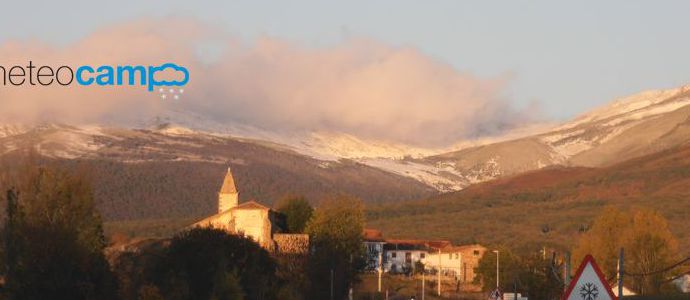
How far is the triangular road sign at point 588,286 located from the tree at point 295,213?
10527cm

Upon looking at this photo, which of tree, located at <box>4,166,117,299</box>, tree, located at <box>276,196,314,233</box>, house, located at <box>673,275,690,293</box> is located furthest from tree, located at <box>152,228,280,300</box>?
tree, located at <box>276,196,314,233</box>

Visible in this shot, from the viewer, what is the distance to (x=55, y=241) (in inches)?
2569

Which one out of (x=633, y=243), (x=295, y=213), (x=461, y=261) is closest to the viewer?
(x=633, y=243)

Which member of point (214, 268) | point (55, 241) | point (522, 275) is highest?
point (55, 241)

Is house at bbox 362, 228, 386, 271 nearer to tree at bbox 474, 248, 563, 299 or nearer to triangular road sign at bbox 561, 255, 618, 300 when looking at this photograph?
tree at bbox 474, 248, 563, 299

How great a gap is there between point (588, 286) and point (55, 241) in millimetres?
38646

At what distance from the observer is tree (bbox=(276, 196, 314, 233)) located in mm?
138625

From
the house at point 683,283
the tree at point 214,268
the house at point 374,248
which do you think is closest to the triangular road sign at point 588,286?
the tree at point 214,268

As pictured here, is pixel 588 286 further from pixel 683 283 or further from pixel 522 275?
pixel 683 283

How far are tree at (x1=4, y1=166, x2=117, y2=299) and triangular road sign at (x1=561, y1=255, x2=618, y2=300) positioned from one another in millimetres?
37000

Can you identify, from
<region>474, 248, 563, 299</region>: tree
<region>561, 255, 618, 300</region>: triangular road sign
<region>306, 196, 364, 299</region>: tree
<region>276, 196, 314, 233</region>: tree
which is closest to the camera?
<region>561, 255, 618, 300</region>: triangular road sign

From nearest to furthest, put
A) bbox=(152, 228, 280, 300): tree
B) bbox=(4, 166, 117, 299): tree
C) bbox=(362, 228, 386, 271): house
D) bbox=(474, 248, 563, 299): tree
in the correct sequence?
1. bbox=(4, 166, 117, 299): tree
2. bbox=(152, 228, 280, 300): tree
3. bbox=(474, 248, 563, 299): tree
4. bbox=(362, 228, 386, 271): house

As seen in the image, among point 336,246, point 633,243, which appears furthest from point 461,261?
point 633,243

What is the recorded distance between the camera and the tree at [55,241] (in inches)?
2526
